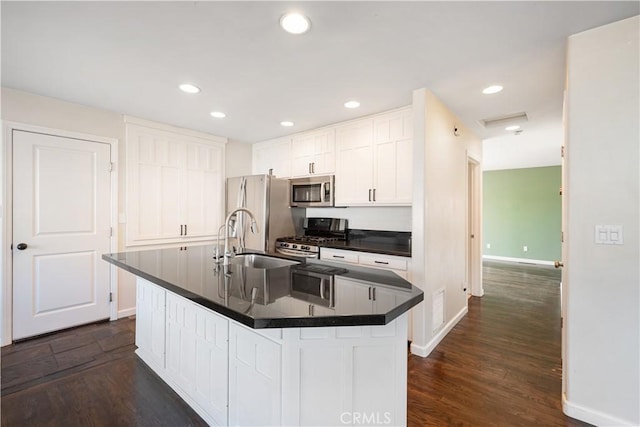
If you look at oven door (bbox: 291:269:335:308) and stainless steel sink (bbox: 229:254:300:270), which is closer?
oven door (bbox: 291:269:335:308)

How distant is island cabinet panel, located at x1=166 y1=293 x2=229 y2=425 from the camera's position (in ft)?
4.92

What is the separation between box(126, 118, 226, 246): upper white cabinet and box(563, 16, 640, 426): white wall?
3.93m

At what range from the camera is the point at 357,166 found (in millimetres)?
3277

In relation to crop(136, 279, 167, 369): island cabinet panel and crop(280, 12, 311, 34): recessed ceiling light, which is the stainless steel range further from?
crop(280, 12, 311, 34): recessed ceiling light

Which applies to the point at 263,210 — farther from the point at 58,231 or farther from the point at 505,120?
the point at 505,120

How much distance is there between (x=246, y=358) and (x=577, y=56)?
254cm

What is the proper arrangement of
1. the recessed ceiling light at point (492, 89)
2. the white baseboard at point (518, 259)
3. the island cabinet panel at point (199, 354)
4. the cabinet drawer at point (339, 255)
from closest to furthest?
the island cabinet panel at point (199, 354), the recessed ceiling light at point (492, 89), the cabinet drawer at point (339, 255), the white baseboard at point (518, 259)

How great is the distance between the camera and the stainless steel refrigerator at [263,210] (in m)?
3.78

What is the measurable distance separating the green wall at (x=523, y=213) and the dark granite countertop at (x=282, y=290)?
6.87 metres

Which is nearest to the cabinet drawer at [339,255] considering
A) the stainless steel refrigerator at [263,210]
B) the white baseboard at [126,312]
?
the stainless steel refrigerator at [263,210]

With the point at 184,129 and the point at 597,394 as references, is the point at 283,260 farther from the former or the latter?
the point at 184,129

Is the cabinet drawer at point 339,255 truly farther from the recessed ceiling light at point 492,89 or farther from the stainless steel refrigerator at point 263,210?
the recessed ceiling light at point 492,89

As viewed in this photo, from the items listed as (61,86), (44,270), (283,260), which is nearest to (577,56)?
(283,260)

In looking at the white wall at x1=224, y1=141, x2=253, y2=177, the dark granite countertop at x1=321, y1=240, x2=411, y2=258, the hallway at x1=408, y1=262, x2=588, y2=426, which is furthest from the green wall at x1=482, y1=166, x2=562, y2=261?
the white wall at x1=224, y1=141, x2=253, y2=177
